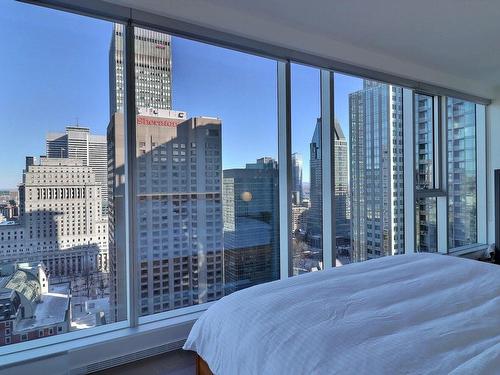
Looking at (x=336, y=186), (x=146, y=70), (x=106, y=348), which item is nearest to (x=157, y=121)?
(x=146, y=70)

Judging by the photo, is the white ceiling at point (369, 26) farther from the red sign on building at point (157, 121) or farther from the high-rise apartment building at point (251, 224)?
the high-rise apartment building at point (251, 224)

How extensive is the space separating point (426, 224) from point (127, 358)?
3616 mm

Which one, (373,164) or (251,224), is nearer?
(251,224)

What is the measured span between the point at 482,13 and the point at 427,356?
271 centimetres

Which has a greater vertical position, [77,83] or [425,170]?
[77,83]

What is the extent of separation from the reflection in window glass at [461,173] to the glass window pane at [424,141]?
26 centimetres

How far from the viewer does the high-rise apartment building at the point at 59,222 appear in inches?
73.5

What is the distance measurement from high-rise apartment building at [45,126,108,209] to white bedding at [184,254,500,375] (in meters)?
1.27

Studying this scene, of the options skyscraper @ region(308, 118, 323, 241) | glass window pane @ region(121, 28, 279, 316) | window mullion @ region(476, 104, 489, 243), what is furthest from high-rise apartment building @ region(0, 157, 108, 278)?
window mullion @ region(476, 104, 489, 243)

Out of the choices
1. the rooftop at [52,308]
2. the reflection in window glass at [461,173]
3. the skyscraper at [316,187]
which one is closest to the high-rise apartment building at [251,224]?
the skyscraper at [316,187]

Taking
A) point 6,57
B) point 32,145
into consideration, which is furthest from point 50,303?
point 6,57

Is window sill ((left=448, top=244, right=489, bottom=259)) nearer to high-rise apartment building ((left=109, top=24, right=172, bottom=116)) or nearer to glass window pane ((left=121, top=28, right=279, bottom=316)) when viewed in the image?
glass window pane ((left=121, top=28, right=279, bottom=316))

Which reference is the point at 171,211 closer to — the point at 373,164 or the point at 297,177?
the point at 297,177

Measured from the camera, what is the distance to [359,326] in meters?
1.08
